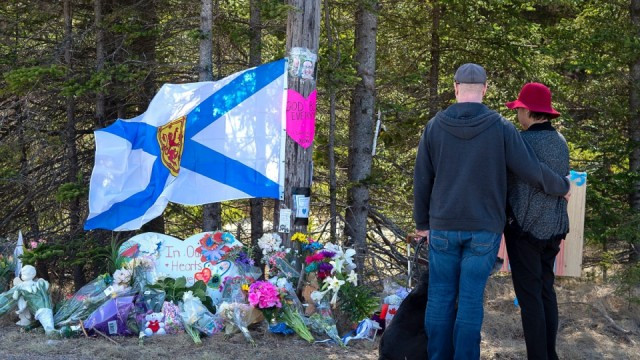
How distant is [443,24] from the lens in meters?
11.0

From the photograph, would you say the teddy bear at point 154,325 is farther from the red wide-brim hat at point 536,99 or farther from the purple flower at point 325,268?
the red wide-brim hat at point 536,99

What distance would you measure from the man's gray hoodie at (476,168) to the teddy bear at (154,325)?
2876mm

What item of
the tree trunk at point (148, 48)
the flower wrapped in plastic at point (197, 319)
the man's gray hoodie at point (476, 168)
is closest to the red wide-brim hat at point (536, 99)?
the man's gray hoodie at point (476, 168)

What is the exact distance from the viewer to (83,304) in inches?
251

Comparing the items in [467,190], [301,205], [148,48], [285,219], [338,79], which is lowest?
[285,219]

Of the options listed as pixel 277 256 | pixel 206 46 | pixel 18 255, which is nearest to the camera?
pixel 277 256

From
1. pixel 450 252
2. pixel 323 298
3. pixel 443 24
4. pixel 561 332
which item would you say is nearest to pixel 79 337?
pixel 323 298

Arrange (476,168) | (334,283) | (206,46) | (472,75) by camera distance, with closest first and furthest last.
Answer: (476,168) → (472,75) → (334,283) → (206,46)

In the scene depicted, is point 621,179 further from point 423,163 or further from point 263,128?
point 423,163

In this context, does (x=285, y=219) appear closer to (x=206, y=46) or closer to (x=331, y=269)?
(x=331, y=269)

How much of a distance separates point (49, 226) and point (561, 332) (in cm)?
646

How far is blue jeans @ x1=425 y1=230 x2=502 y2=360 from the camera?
4.25 meters

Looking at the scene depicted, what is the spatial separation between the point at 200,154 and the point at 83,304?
176 centimetres

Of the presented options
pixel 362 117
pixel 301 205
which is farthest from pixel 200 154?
pixel 362 117
